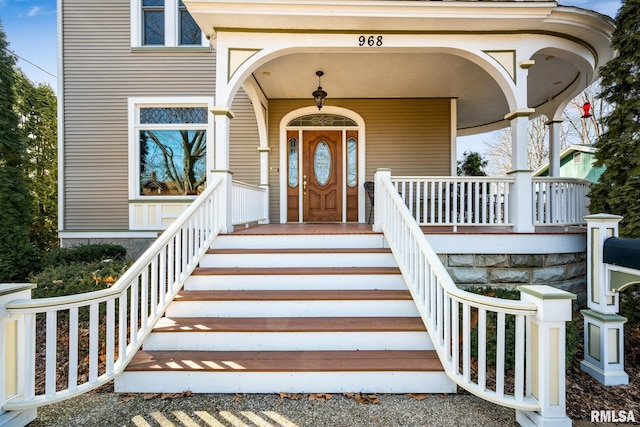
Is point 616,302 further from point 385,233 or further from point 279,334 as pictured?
point 279,334

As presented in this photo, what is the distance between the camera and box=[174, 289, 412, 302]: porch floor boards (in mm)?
2916

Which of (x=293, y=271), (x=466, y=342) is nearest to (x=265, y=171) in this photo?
(x=293, y=271)

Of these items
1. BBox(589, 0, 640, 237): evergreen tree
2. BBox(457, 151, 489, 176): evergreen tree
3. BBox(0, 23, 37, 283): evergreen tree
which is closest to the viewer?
BBox(589, 0, 640, 237): evergreen tree

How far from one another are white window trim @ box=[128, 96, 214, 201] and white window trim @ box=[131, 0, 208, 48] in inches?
41.4

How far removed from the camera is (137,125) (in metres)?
6.32

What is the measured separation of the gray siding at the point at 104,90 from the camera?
626 cm

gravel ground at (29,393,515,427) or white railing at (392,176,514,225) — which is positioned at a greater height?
white railing at (392,176,514,225)

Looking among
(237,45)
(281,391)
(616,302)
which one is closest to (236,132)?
(237,45)

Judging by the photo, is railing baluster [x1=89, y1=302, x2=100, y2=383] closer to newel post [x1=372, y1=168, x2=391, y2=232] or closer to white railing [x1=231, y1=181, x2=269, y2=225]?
white railing [x1=231, y1=181, x2=269, y2=225]

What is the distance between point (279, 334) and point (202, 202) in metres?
1.73

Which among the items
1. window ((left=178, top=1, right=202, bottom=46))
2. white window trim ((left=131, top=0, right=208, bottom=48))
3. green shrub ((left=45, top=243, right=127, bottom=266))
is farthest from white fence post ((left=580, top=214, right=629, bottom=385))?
window ((left=178, top=1, right=202, bottom=46))

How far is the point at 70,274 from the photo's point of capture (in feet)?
13.4

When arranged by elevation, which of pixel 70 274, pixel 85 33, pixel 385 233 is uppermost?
pixel 85 33

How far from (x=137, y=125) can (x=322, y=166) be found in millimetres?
3722
